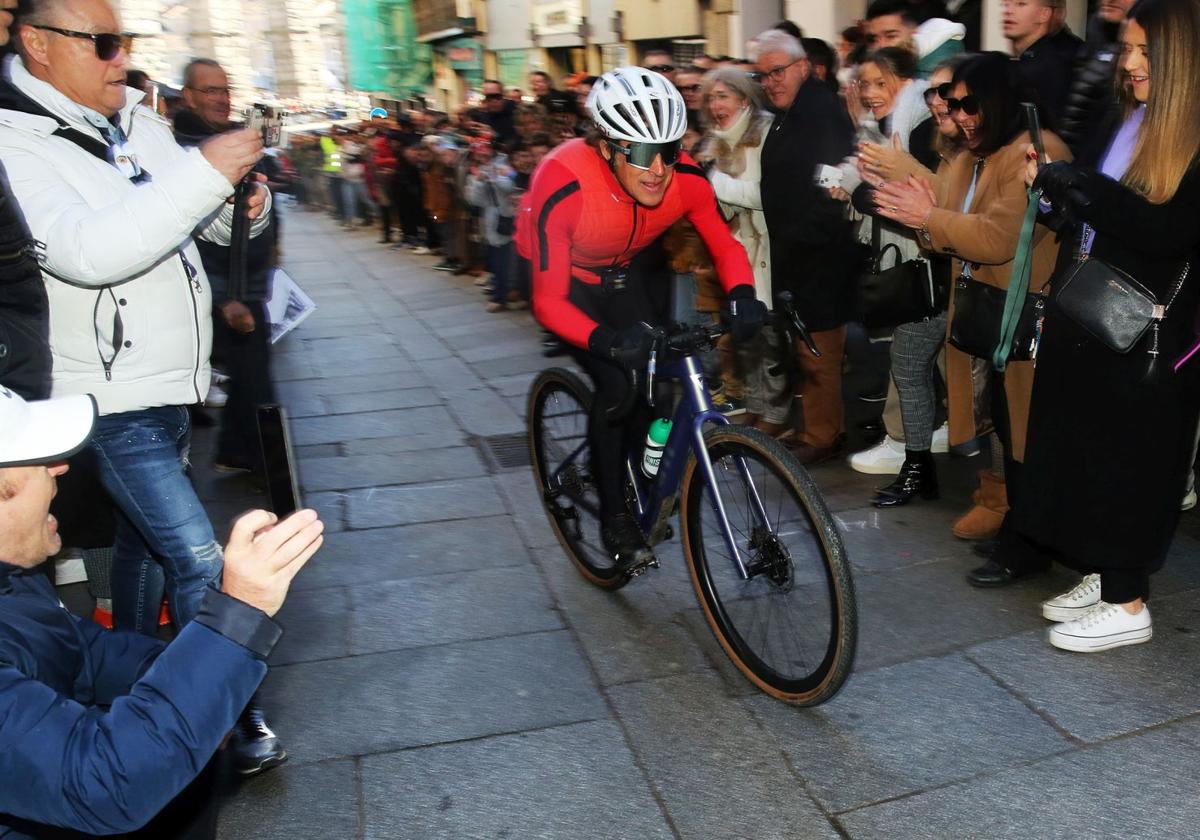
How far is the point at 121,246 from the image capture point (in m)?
2.53

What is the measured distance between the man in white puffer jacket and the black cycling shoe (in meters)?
1.47

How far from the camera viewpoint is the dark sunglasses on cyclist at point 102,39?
271 cm

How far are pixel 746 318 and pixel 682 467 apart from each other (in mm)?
540

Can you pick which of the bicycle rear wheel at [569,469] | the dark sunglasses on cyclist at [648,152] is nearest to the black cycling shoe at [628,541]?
the bicycle rear wheel at [569,469]

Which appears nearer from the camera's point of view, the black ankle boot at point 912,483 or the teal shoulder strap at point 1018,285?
the teal shoulder strap at point 1018,285

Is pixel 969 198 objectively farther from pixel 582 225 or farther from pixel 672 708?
pixel 672 708

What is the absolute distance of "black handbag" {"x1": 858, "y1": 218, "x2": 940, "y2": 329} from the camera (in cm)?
489

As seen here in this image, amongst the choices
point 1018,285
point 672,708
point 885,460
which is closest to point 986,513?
point 885,460

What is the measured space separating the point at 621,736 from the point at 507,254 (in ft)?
26.0

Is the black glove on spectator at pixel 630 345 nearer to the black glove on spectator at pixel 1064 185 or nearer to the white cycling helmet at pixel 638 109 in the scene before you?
the white cycling helmet at pixel 638 109

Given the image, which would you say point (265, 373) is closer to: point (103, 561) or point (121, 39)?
point (103, 561)

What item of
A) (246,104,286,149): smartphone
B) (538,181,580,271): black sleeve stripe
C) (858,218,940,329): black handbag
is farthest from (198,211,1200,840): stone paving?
(246,104,286,149): smartphone

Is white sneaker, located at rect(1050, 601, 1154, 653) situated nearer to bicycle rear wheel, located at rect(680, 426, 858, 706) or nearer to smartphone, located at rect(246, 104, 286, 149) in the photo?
bicycle rear wheel, located at rect(680, 426, 858, 706)

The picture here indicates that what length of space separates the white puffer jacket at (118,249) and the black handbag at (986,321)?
8.36 ft
